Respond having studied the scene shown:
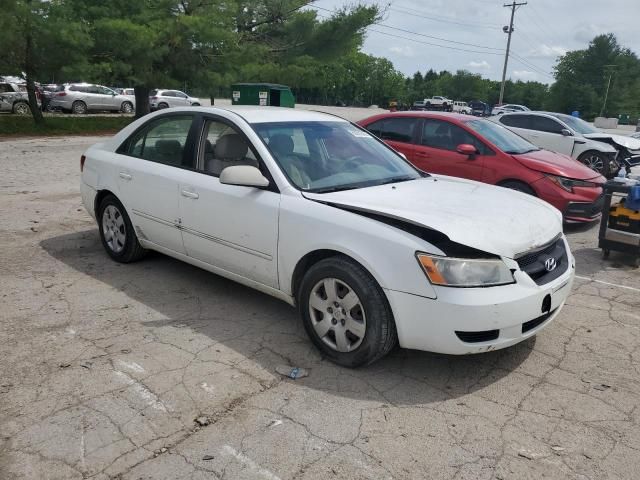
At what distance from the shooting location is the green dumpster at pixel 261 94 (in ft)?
46.0

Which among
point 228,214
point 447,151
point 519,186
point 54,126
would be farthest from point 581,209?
point 54,126

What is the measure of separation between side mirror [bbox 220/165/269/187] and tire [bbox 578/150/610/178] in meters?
10.7

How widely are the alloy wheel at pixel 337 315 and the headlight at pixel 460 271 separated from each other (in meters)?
0.50

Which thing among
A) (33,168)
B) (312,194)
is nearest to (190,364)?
(312,194)

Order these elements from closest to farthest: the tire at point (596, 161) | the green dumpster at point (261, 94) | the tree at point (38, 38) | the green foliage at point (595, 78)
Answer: the tire at point (596, 161) → the green dumpster at point (261, 94) → the tree at point (38, 38) → the green foliage at point (595, 78)

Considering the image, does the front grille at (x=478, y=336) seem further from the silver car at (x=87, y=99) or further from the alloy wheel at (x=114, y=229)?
the silver car at (x=87, y=99)

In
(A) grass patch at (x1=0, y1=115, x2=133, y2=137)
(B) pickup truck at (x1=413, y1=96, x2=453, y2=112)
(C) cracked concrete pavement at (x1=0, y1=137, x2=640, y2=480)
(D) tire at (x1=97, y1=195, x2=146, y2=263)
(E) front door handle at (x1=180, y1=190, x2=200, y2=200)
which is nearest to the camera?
(C) cracked concrete pavement at (x1=0, y1=137, x2=640, y2=480)

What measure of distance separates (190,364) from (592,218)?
20.1 feet

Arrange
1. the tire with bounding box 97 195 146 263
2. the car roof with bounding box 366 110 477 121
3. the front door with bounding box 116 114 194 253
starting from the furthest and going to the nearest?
1. the car roof with bounding box 366 110 477 121
2. the tire with bounding box 97 195 146 263
3. the front door with bounding box 116 114 194 253

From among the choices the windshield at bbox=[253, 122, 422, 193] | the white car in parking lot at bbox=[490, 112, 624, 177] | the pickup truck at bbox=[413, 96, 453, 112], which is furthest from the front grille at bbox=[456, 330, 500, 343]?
the pickup truck at bbox=[413, 96, 453, 112]

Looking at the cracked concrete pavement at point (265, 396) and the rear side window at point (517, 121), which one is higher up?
the rear side window at point (517, 121)

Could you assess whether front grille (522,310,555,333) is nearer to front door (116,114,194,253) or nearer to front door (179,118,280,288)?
front door (179,118,280,288)

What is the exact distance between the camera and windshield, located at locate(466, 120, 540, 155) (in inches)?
302

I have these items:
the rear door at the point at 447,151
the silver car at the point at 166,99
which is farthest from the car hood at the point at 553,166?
the silver car at the point at 166,99
